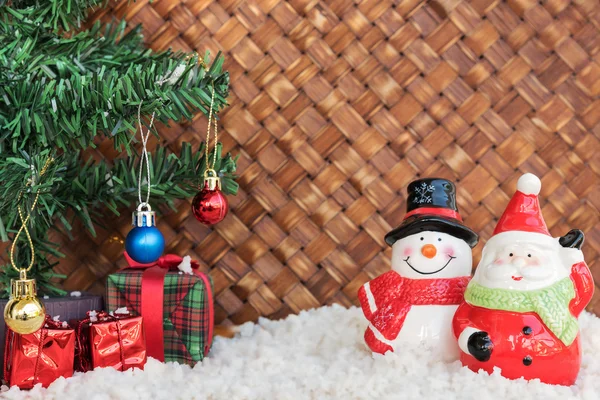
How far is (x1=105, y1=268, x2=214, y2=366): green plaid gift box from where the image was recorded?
39.3 inches

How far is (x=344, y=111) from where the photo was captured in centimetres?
127

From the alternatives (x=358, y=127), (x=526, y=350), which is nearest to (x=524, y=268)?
(x=526, y=350)

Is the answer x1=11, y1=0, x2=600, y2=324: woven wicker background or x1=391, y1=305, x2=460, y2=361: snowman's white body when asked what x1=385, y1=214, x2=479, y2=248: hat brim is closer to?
x1=391, y1=305, x2=460, y2=361: snowman's white body

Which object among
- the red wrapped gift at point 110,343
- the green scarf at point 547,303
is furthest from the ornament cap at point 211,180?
the green scarf at point 547,303

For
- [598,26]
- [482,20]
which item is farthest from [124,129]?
[598,26]

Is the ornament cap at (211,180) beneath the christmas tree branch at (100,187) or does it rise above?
beneath

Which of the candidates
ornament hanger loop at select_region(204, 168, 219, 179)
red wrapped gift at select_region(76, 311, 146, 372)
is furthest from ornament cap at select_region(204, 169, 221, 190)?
red wrapped gift at select_region(76, 311, 146, 372)

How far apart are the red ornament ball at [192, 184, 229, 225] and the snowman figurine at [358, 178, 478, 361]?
1.03ft

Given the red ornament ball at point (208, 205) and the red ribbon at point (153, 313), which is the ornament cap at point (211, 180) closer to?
the red ornament ball at point (208, 205)

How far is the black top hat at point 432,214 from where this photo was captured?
3.02ft

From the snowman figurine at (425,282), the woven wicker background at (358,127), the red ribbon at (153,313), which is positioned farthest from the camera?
the woven wicker background at (358,127)

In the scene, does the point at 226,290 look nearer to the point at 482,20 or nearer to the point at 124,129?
the point at 124,129

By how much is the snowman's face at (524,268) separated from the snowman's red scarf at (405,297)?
0.20ft

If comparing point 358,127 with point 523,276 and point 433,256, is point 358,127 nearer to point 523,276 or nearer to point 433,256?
point 433,256
